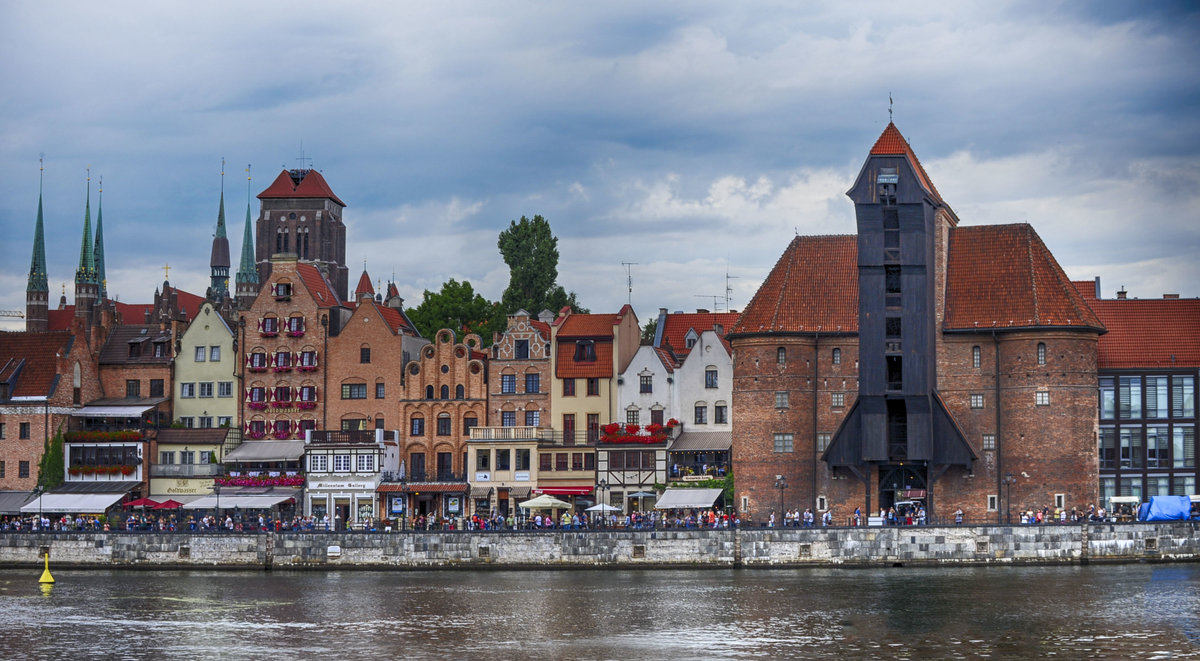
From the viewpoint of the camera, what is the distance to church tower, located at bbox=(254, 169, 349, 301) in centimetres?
14700

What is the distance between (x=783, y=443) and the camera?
86.4 meters

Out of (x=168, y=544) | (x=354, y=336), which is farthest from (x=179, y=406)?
(x=168, y=544)

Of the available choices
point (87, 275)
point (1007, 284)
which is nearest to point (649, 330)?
point (1007, 284)

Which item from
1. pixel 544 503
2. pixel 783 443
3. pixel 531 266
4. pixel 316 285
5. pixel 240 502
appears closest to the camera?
pixel 783 443

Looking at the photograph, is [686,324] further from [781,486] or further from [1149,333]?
[1149,333]

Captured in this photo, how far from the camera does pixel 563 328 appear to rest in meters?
98.9

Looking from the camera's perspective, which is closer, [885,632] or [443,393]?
[885,632]

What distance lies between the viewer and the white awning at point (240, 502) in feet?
308

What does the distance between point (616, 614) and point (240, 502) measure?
3772 cm

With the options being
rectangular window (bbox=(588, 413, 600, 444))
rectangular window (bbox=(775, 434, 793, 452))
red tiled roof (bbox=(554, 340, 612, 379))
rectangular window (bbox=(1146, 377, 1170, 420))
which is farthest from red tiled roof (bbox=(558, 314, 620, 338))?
rectangular window (bbox=(1146, 377, 1170, 420))

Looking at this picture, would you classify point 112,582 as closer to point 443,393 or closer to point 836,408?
point 443,393

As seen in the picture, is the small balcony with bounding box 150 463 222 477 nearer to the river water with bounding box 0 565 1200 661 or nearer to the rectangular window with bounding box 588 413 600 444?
the river water with bounding box 0 565 1200 661

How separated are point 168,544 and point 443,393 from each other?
21175 mm

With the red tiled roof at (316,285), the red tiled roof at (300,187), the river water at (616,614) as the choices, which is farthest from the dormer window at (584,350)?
the red tiled roof at (300,187)
